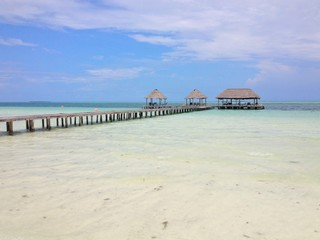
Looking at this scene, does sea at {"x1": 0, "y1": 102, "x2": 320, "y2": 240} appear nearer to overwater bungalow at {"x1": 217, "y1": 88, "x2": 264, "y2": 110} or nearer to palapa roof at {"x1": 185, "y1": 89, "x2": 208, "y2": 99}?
overwater bungalow at {"x1": 217, "y1": 88, "x2": 264, "y2": 110}

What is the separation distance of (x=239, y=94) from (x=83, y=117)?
72.3ft

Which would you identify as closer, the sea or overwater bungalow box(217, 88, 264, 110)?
the sea

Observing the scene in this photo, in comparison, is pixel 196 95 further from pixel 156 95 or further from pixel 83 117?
pixel 83 117

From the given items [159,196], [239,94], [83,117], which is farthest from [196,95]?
[159,196]

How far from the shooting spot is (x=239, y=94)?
47.8 metres

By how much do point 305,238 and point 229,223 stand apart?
2.81 feet

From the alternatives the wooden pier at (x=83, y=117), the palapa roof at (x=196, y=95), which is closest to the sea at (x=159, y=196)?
Result: the wooden pier at (x=83, y=117)

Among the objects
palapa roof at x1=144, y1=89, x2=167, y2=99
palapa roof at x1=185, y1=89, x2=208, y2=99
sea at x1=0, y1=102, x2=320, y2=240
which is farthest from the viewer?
palapa roof at x1=185, y1=89, x2=208, y2=99

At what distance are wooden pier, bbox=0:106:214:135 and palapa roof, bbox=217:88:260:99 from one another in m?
3.63

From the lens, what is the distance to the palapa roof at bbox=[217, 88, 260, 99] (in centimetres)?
4747

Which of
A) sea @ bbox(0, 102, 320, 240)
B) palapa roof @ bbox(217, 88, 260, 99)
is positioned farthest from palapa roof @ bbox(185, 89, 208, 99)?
sea @ bbox(0, 102, 320, 240)

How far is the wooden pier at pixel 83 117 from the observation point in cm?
1694

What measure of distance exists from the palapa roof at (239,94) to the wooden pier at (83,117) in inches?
143

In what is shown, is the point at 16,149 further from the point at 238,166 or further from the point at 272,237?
the point at 272,237
